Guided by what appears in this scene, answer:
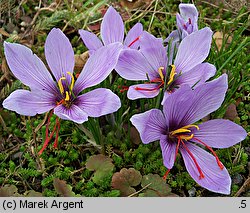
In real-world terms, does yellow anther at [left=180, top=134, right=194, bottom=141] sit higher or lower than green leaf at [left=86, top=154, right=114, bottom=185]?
higher

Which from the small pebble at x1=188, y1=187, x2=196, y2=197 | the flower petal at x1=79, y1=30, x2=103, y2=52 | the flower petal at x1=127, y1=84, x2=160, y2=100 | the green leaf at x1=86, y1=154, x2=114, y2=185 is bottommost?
the small pebble at x1=188, y1=187, x2=196, y2=197

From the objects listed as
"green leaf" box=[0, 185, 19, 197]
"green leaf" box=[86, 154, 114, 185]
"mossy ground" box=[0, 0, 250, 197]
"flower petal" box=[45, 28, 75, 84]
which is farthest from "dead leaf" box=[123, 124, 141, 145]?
"green leaf" box=[0, 185, 19, 197]

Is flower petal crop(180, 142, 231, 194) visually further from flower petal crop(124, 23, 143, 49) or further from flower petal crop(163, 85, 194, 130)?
flower petal crop(124, 23, 143, 49)

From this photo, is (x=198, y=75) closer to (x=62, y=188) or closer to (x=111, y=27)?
(x=111, y=27)

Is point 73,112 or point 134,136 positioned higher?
point 73,112

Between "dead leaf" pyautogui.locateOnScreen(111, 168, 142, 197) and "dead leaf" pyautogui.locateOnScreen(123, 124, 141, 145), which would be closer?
"dead leaf" pyautogui.locateOnScreen(111, 168, 142, 197)

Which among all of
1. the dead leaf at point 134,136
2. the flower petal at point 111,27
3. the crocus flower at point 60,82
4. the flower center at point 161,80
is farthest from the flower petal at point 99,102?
the dead leaf at point 134,136

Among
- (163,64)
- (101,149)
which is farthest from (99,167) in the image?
(163,64)
